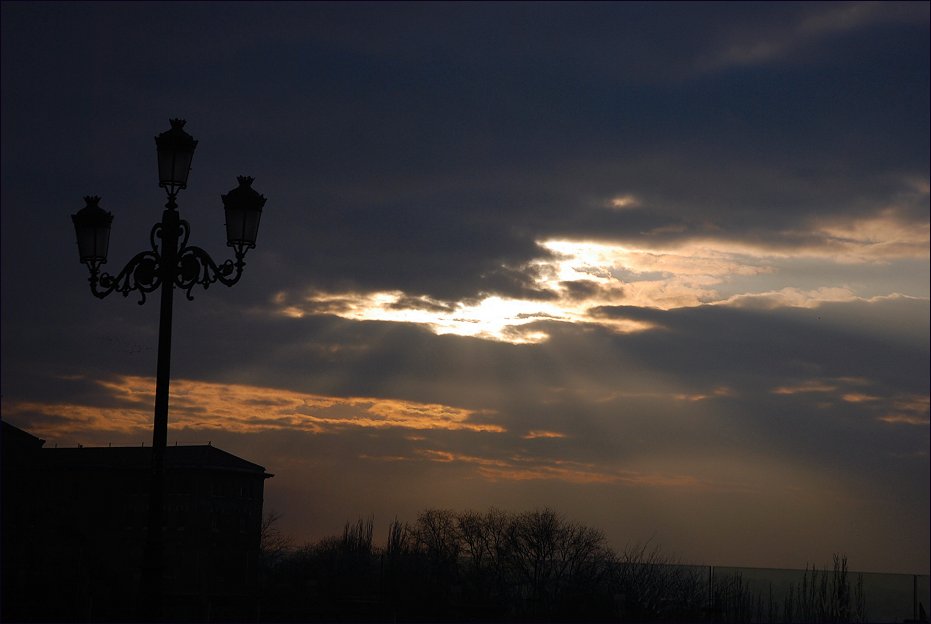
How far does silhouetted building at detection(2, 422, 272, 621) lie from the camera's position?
5891cm

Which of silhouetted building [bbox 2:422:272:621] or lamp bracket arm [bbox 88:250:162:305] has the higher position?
lamp bracket arm [bbox 88:250:162:305]

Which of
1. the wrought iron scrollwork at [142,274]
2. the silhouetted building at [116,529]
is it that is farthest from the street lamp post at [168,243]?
the silhouetted building at [116,529]

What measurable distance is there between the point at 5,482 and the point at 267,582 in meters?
35.6

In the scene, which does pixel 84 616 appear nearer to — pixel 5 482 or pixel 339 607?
→ pixel 339 607

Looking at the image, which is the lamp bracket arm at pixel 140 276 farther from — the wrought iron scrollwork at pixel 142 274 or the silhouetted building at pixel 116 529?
the silhouetted building at pixel 116 529

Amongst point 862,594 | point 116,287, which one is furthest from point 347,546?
point 116,287

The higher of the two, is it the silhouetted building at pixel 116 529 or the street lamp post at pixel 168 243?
the street lamp post at pixel 168 243

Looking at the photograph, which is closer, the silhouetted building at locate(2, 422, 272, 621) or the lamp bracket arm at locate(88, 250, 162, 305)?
the lamp bracket arm at locate(88, 250, 162, 305)

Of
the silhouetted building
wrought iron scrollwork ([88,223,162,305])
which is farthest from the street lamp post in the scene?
the silhouetted building

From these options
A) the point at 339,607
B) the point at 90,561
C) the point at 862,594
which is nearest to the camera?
the point at 862,594

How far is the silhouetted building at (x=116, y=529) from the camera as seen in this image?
58.9m

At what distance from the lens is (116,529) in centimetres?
9281

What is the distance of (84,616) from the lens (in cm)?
4269

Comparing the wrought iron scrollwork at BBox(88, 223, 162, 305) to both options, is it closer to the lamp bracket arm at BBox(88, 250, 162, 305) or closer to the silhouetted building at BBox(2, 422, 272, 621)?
the lamp bracket arm at BBox(88, 250, 162, 305)
